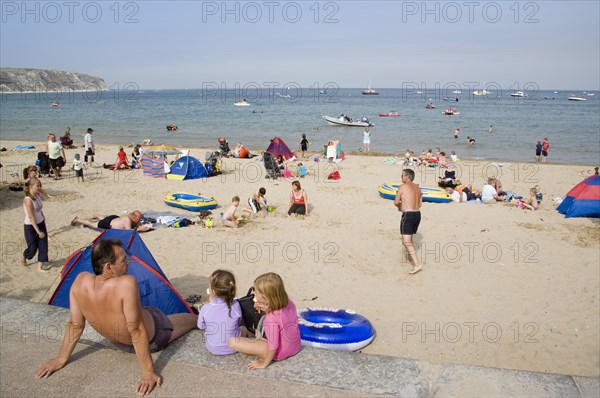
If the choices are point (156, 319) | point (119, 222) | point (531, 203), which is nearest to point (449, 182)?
point (531, 203)

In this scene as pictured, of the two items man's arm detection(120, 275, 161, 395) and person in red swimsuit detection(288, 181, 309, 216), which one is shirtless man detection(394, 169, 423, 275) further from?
man's arm detection(120, 275, 161, 395)

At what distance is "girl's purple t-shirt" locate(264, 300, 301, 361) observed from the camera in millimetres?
3352

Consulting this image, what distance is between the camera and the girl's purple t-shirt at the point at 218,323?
3.56m

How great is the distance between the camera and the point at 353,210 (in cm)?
1209

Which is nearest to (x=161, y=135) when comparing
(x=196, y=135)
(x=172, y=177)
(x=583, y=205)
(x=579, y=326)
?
(x=196, y=135)

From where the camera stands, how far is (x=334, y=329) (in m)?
5.61

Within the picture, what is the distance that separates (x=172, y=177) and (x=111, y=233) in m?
9.81

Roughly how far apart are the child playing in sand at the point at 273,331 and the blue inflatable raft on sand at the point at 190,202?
835 cm

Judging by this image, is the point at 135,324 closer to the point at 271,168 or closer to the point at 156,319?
the point at 156,319

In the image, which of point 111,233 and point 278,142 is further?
point 278,142

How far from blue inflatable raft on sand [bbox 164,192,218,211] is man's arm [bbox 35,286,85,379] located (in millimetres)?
8468

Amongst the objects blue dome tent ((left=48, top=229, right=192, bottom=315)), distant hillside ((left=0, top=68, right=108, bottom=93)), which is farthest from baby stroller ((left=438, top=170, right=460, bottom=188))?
distant hillside ((left=0, top=68, right=108, bottom=93))

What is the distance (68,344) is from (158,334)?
62cm

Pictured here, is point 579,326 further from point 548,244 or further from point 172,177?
point 172,177
